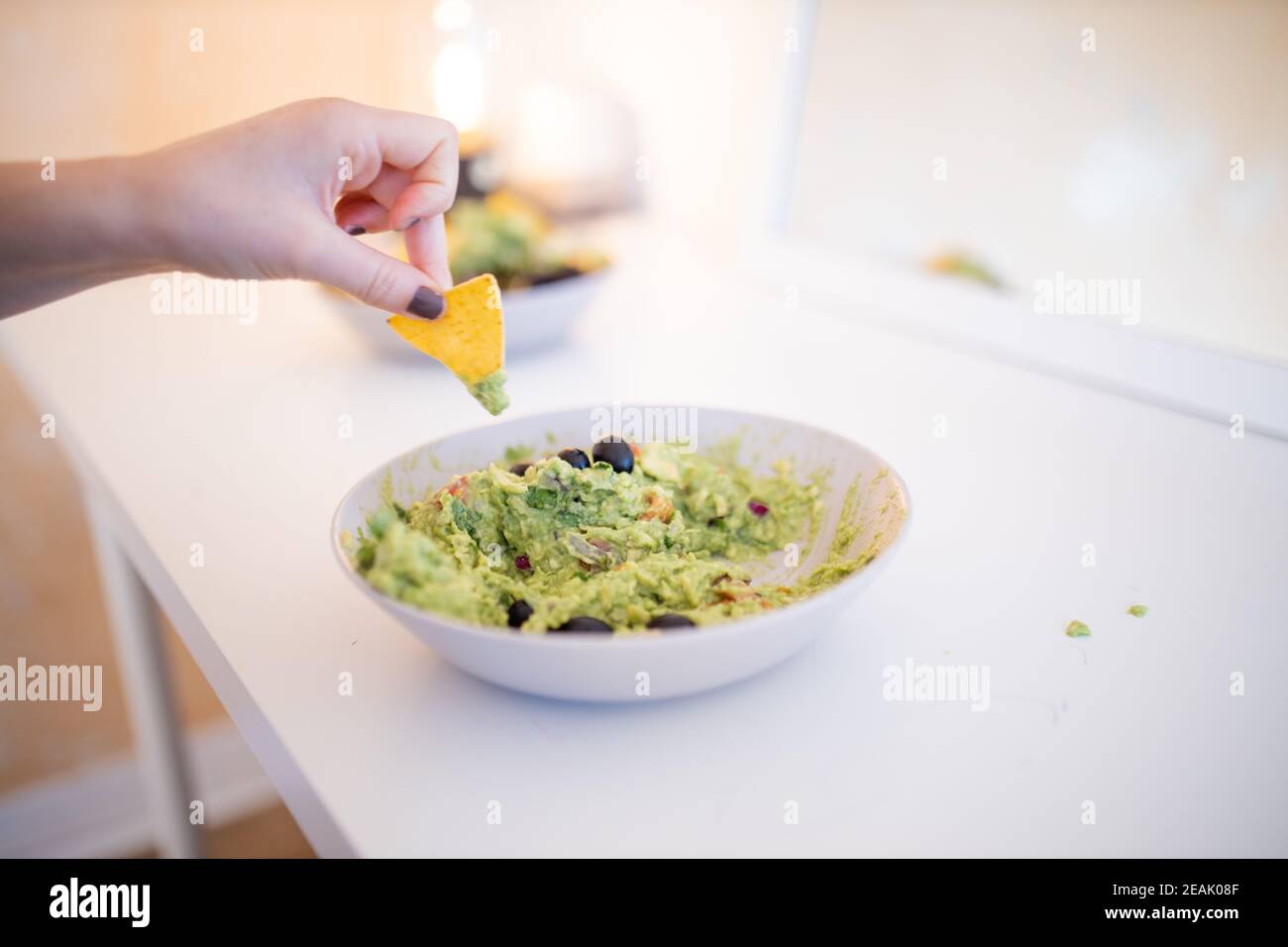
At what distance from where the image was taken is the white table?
734mm

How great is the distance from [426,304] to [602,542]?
30 centimetres

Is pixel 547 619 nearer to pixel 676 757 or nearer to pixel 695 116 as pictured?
pixel 676 757

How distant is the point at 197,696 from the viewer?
2.60m

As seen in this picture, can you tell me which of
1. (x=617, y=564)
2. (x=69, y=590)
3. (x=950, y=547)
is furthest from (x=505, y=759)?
(x=69, y=590)

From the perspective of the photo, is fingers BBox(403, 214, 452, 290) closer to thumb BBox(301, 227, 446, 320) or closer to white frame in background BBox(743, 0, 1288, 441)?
thumb BBox(301, 227, 446, 320)

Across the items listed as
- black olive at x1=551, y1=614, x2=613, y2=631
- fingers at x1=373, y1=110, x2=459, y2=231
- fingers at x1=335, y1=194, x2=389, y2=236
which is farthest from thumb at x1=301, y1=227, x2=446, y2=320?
black olive at x1=551, y1=614, x2=613, y2=631

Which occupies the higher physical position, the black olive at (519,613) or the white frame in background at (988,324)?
the white frame in background at (988,324)

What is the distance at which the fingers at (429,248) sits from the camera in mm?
1167

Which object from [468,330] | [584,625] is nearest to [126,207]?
[468,330]

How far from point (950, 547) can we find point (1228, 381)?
565 mm

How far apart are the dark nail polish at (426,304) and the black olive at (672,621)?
1.36 feet

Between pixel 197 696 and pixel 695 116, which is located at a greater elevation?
pixel 695 116

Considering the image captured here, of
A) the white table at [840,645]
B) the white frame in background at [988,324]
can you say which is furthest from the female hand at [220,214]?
the white frame in background at [988,324]

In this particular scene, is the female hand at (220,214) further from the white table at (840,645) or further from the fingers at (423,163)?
the white table at (840,645)
